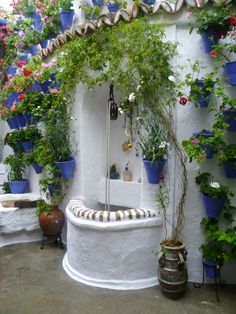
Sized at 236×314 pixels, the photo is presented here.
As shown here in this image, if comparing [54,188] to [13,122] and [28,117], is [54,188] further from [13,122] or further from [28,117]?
[13,122]

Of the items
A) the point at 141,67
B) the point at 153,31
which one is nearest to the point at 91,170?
the point at 141,67

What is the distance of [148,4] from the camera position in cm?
430

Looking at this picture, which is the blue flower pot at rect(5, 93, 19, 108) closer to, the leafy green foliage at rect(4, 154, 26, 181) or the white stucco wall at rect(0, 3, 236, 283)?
the leafy green foliage at rect(4, 154, 26, 181)

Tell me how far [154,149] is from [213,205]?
946 mm

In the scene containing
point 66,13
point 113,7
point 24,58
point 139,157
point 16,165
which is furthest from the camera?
point 24,58

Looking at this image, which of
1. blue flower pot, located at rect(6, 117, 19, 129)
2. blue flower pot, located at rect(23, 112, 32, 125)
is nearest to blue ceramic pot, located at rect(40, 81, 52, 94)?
blue flower pot, located at rect(23, 112, 32, 125)

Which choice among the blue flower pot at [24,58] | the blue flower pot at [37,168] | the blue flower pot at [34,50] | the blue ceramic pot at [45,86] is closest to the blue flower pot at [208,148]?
the blue ceramic pot at [45,86]

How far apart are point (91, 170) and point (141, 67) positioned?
6.26 feet

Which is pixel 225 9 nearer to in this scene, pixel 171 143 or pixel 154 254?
pixel 171 143

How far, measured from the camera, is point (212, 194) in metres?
3.71

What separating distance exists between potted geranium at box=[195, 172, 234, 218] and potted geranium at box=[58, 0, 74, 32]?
345 centimetres

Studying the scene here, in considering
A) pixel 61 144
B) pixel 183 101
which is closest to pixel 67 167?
pixel 61 144

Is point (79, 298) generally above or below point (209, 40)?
below

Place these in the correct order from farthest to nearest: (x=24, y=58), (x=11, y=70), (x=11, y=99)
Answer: (x=11, y=70) → (x=24, y=58) → (x=11, y=99)
